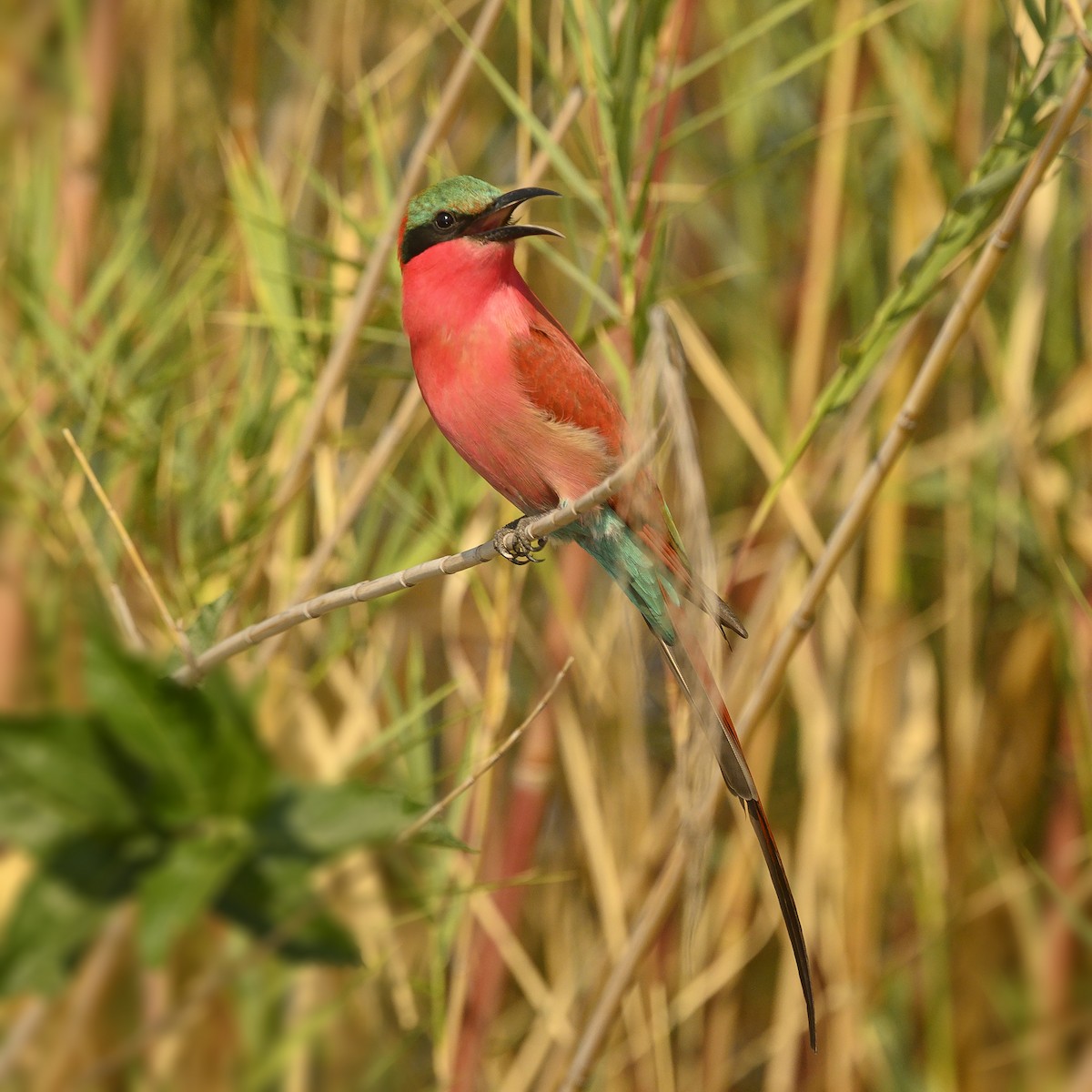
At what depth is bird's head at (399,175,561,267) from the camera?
964 mm

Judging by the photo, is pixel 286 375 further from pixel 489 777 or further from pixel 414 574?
pixel 414 574

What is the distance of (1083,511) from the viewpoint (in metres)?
1.37

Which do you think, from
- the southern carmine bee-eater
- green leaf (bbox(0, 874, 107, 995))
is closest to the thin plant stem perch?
the southern carmine bee-eater

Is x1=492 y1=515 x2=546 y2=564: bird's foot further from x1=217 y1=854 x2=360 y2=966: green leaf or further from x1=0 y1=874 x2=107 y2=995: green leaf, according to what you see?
x1=0 y1=874 x2=107 y2=995: green leaf

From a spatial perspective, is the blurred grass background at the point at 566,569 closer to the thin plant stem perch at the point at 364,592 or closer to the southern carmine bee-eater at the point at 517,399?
the southern carmine bee-eater at the point at 517,399

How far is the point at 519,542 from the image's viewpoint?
994 millimetres

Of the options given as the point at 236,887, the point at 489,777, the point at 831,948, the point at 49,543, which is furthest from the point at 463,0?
the point at 831,948

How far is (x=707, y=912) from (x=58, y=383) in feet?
2.69

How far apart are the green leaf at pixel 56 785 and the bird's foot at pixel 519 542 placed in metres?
0.37

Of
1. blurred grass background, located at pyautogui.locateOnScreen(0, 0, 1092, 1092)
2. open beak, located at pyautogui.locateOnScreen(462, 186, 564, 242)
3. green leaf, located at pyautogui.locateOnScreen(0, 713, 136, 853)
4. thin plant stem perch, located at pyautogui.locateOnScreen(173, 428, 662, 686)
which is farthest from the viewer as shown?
blurred grass background, located at pyautogui.locateOnScreen(0, 0, 1092, 1092)

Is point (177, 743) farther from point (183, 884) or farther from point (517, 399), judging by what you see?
point (517, 399)

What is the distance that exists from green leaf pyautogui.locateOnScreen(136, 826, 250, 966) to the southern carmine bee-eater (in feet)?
1.09

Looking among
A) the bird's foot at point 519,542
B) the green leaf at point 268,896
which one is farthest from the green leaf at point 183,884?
the bird's foot at point 519,542

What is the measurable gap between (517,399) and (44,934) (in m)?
0.59
